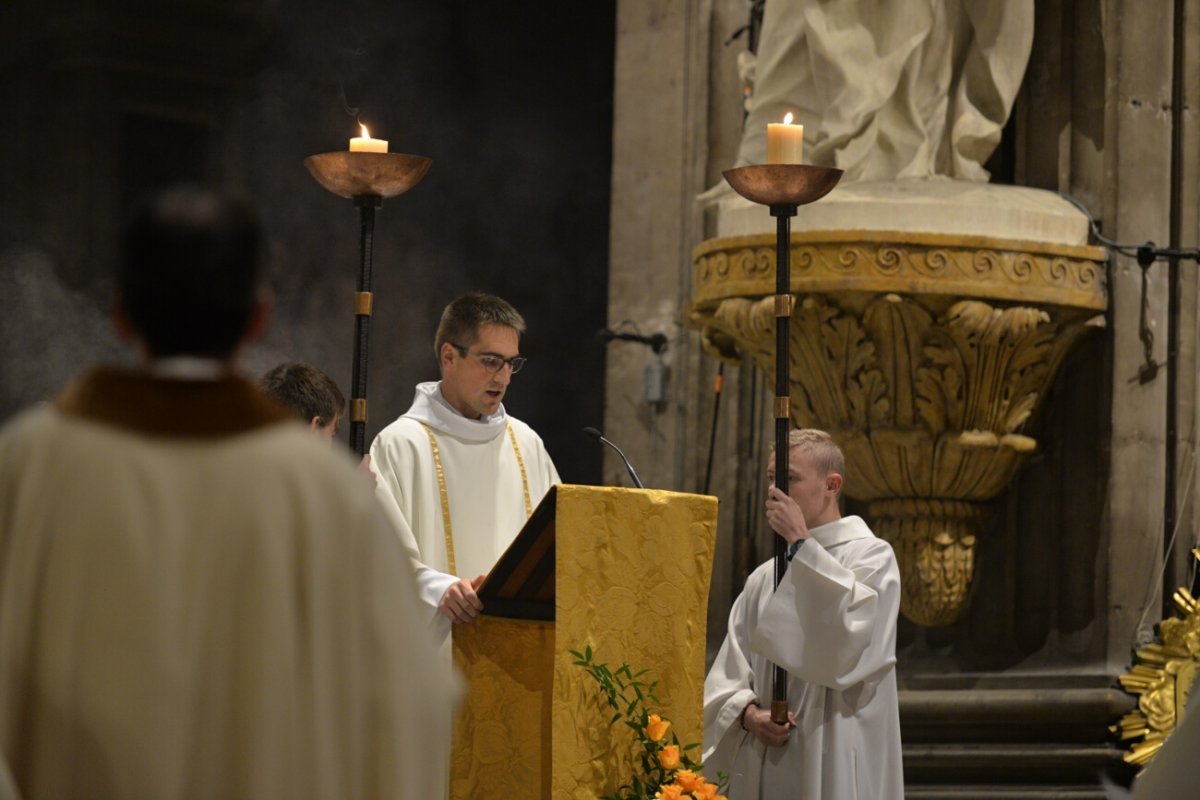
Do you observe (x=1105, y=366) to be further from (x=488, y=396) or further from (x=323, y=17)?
(x=323, y=17)

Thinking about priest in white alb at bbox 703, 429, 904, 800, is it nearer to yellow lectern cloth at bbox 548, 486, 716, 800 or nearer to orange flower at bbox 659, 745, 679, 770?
yellow lectern cloth at bbox 548, 486, 716, 800

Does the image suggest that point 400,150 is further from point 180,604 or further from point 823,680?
point 180,604

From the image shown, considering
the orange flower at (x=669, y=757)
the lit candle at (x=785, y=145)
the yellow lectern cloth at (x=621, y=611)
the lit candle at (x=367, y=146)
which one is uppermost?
the lit candle at (x=785, y=145)

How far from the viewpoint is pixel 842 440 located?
6.30 meters

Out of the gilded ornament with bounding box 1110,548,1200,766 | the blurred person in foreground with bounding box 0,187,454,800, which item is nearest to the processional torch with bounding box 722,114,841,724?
the gilded ornament with bounding box 1110,548,1200,766

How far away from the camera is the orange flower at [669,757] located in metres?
4.28

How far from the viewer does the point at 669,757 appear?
429 cm

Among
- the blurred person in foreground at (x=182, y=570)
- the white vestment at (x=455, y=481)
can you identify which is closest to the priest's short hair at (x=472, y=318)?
the white vestment at (x=455, y=481)

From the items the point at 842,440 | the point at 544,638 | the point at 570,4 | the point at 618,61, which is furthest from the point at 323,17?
the point at 544,638

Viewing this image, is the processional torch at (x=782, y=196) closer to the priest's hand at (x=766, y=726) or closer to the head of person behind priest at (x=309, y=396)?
the priest's hand at (x=766, y=726)

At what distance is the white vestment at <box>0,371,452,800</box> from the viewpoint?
2180 millimetres

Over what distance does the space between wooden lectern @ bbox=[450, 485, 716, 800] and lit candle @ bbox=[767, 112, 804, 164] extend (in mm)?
821

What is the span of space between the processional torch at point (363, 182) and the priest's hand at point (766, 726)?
1191 millimetres

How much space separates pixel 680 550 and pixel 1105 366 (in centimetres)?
234
